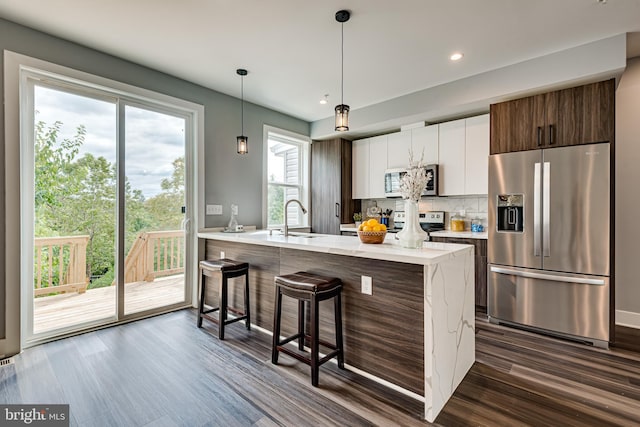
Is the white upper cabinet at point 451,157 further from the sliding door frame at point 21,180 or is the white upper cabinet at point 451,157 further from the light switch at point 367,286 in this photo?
the sliding door frame at point 21,180

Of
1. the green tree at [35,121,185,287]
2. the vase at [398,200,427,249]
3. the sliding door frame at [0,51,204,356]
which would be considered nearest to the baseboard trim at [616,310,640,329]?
the vase at [398,200,427,249]

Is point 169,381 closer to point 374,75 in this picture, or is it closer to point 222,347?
point 222,347

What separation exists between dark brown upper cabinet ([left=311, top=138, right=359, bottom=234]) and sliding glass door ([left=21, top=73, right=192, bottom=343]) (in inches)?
84.5

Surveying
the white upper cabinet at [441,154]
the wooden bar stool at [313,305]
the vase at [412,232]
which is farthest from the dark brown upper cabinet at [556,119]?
the wooden bar stool at [313,305]

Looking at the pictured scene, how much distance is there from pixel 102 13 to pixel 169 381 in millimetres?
2789

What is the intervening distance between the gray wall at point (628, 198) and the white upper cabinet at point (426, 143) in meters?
1.84

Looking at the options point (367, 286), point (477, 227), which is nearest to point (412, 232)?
point (367, 286)

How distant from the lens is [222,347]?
8.63 feet

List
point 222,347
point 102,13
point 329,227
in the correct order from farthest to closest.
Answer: point 329,227, point 222,347, point 102,13

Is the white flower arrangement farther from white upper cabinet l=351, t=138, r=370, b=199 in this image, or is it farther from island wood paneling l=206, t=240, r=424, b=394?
white upper cabinet l=351, t=138, r=370, b=199

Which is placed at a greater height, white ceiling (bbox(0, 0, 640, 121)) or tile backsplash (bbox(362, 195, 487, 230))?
white ceiling (bbox(0, 0, 640, 121))

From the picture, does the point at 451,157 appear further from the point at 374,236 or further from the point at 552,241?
the point at 374,236

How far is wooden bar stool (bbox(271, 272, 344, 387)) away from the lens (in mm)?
2047

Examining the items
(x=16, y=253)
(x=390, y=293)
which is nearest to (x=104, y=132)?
(x=16, y=253)
